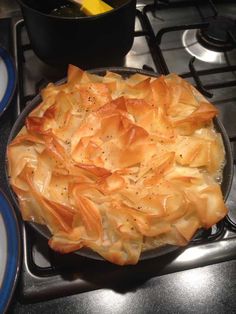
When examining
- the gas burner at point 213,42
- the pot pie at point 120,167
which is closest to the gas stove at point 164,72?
the gas burner at point 213,42

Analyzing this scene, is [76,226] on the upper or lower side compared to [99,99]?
lower

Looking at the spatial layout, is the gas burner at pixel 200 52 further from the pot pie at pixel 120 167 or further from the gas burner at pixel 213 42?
the pot pie at pixel 120 167

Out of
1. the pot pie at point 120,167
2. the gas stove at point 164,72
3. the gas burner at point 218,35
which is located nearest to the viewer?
the pot pie at point 120,167

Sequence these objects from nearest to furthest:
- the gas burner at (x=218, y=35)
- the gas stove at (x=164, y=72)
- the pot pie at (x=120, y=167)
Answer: the pot pie at (x=120, y=167)
the gas stove at (x=164, y=72)
the gas burner at (x=218, y=35)

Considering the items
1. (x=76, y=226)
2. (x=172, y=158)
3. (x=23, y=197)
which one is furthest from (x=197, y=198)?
(x=23, y=197)

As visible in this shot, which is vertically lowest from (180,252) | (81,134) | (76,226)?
(180,252)

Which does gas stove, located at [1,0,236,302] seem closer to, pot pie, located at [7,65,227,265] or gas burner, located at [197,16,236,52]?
gas burner, located at [197,16,236,52]

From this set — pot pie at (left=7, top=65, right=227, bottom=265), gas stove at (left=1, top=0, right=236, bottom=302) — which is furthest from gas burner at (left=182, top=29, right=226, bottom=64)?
pot pie at (left=7, top=65, right=227, bottom=265)

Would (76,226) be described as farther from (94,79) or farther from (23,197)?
(94,79)

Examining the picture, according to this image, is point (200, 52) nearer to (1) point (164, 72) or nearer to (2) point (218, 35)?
(2) point (218, 35)
